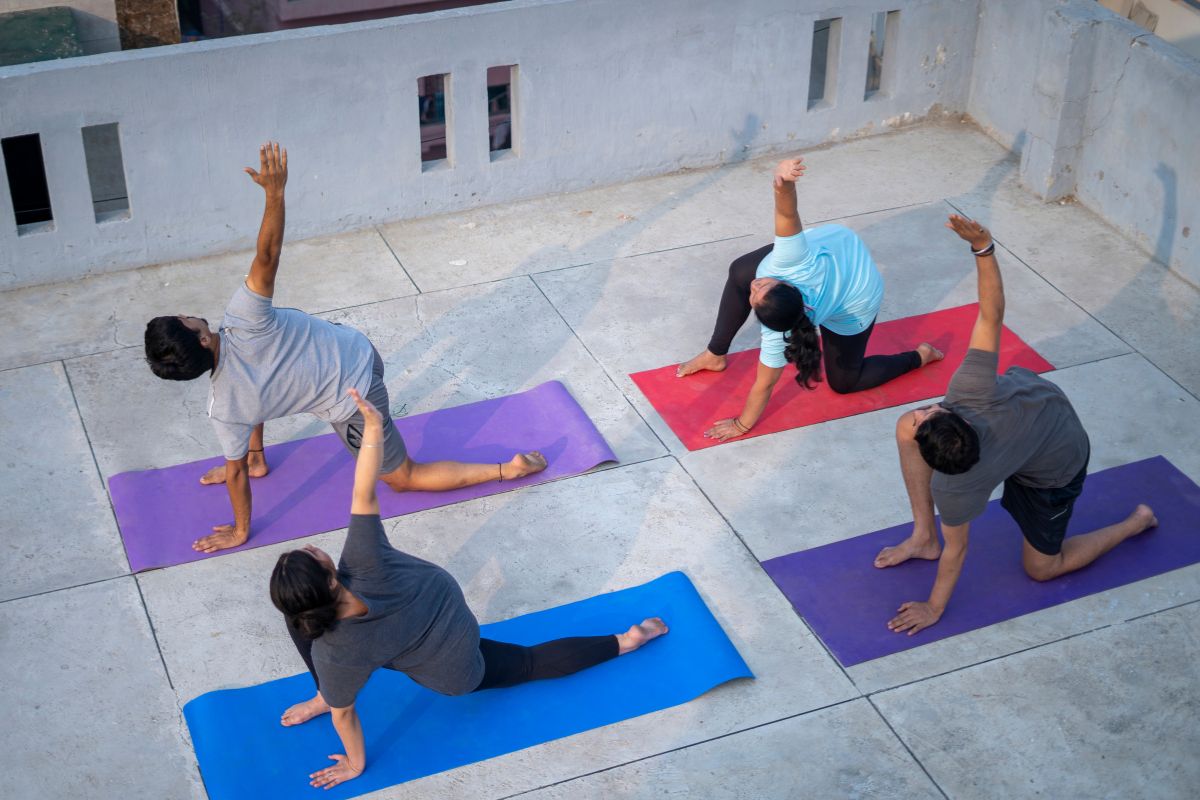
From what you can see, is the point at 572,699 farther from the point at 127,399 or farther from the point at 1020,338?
the point at 1020,338

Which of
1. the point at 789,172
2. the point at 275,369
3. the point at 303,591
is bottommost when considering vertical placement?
the point at 275,369

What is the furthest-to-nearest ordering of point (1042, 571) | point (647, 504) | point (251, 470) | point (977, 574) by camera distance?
point (251, 470) < point (647, 504) < point (977, 574) < point (1042, 571)

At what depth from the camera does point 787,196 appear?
5805mm

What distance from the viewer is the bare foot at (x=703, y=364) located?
6.86 m

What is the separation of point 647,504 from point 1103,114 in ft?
13.4

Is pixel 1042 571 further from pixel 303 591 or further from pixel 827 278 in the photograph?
pixel 303 591

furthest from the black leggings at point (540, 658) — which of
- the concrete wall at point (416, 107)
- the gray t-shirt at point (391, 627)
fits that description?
the concrete wall at point (416, 107)

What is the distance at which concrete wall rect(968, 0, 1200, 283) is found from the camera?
7582 mm

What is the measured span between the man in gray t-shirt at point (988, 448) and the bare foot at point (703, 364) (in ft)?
4.97

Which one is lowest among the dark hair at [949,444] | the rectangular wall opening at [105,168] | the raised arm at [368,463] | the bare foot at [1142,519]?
the rectangular wall opening at [105,168]

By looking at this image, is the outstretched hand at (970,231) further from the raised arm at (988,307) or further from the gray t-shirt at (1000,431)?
the gray t-shirt at (1000,431)

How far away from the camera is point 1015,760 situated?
4.91 m

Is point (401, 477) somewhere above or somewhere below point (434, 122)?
above

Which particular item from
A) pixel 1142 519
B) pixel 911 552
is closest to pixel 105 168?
pixel 911 552
